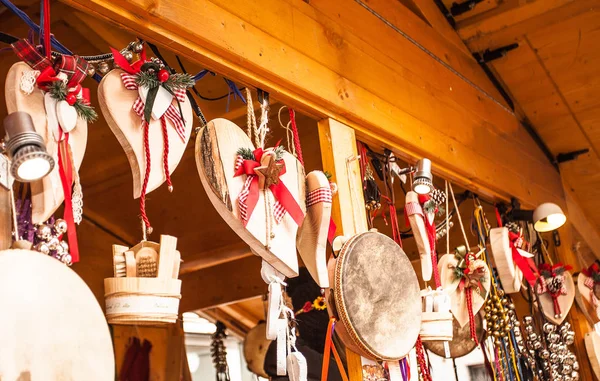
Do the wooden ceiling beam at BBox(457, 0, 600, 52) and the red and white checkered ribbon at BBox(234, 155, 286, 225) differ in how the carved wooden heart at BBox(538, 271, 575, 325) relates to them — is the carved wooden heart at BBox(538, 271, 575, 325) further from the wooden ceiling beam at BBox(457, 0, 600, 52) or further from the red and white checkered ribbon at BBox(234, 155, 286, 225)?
the red and white checkered ribbon at BBox(234, 155, 286, 225)

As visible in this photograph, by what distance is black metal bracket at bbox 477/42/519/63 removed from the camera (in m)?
3.32

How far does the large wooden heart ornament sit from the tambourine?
53 centimetres

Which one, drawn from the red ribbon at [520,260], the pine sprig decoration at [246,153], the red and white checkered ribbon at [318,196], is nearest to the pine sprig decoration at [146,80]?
the pine sprig decoration at [246,153]

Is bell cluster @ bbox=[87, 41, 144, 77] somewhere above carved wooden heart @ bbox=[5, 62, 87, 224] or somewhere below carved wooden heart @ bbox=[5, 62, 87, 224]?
above

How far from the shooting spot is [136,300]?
3.90ft

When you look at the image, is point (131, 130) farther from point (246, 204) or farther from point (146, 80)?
point (246, 204)

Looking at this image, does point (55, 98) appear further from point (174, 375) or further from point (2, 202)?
point (174, 375)

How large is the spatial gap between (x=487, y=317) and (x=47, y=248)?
2012 mm

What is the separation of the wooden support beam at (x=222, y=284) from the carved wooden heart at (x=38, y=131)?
2.68m

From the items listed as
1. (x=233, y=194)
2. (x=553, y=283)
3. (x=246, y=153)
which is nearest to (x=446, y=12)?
(x=553, y=283)

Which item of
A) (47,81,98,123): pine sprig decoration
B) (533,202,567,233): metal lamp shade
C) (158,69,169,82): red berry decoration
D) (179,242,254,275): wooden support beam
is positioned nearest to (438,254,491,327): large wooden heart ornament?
(533,202,567,233): metal lamp shade

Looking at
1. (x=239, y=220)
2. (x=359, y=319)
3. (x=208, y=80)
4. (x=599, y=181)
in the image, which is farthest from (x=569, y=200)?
(x=239, y=220)

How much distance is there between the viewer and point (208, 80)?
2643 millimetres

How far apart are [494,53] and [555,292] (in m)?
1.19
